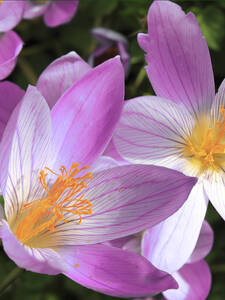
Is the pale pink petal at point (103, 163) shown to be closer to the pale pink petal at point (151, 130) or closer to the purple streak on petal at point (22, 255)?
the pale pink petal at point (151, 130)

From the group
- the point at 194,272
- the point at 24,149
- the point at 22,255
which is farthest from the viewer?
the point at 194,272

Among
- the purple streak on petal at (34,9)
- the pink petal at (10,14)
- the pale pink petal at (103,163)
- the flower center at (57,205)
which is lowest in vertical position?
the flower center at (57,205)

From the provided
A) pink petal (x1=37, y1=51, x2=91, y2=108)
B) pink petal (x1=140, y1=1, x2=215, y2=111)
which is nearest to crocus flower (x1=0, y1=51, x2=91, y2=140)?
pink petal (x1=37, y1=51, x2=91, y2=108)

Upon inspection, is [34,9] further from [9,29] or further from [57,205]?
[57,205]

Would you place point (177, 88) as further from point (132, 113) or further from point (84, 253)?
point (84, 253)

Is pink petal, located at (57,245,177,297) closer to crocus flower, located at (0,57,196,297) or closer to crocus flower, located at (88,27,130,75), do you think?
crocus flower, located at (0,57,196,297)

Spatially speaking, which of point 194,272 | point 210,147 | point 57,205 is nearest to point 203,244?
point 194,272

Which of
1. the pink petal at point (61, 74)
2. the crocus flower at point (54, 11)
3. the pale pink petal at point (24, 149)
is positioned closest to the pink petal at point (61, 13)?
the crocus flower at point (54, 11)

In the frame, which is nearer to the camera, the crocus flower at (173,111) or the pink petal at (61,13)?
the crocus flower at (173,111)
